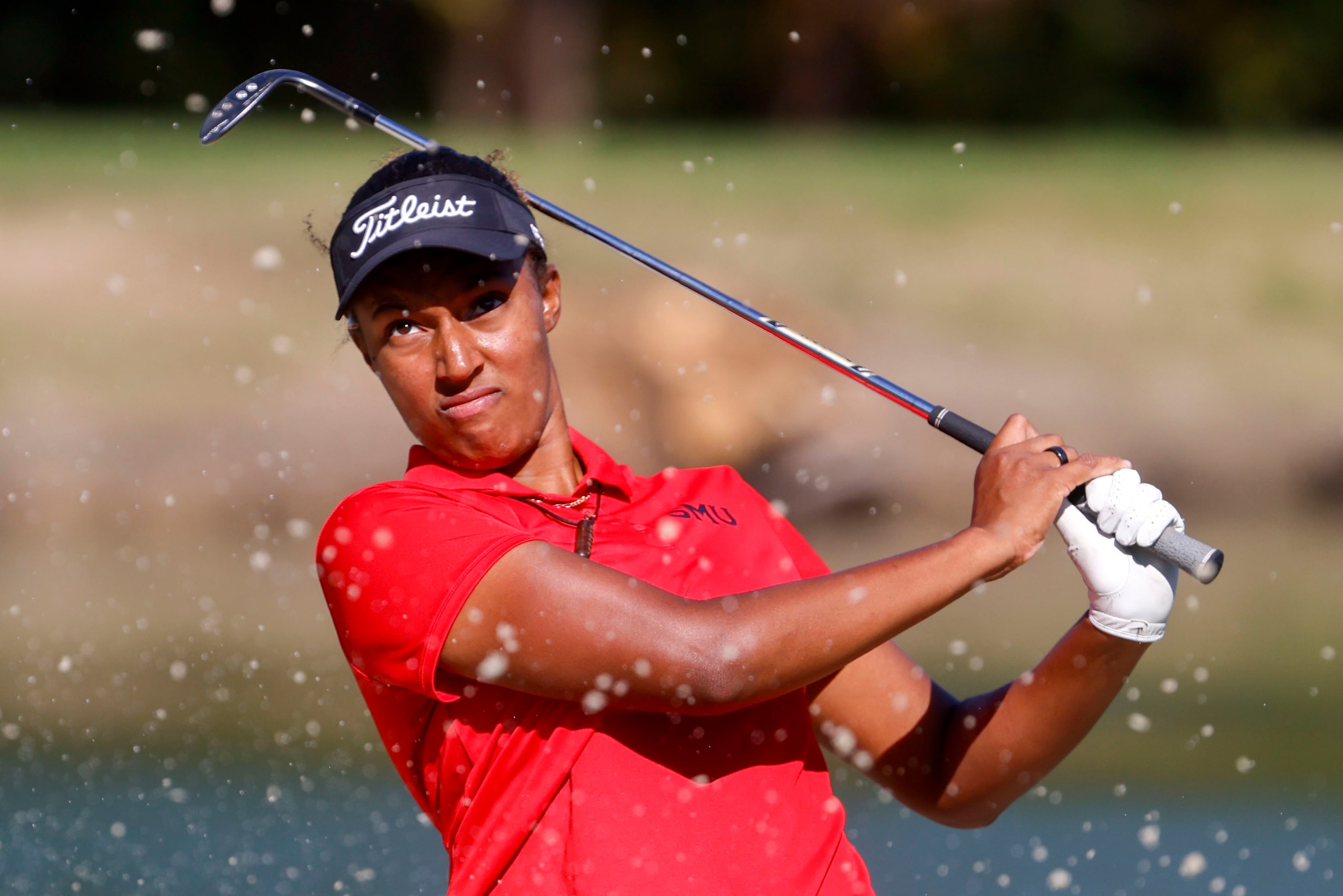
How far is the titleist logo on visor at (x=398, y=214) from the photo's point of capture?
2.14 m

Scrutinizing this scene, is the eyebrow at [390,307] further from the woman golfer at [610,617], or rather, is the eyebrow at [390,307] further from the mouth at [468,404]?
the mouth at [468,404]

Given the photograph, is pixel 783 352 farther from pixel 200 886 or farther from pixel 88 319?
pixel 200 886

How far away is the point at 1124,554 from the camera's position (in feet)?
7.03

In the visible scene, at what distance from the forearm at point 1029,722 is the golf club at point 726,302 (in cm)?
A: 18

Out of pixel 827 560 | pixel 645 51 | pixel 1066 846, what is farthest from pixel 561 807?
pixel 645 51

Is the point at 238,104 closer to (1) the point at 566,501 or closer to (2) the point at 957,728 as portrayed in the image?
(1) the point at 566,501

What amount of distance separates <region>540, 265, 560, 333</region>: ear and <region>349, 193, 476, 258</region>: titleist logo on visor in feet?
0.91

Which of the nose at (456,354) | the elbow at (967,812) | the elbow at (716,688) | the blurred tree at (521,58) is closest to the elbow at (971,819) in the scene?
the elbow at (967,812)

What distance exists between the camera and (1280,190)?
13.8 m

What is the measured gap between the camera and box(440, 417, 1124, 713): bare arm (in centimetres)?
190

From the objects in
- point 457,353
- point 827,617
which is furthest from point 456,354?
point 827,617

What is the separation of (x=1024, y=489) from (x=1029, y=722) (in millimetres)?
462

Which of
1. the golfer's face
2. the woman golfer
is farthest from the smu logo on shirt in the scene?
the golfer's face

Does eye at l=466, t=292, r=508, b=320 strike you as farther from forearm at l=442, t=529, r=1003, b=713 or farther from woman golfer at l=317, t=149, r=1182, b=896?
forearm at l=442, t=529, r=1003, b=713
